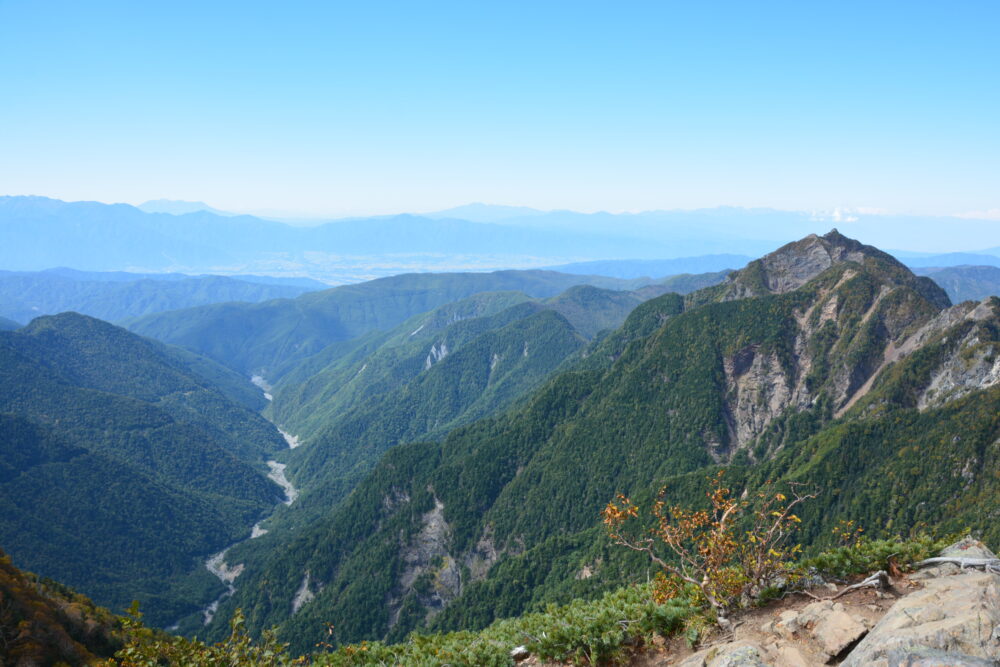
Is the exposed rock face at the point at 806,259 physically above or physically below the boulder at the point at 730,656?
above

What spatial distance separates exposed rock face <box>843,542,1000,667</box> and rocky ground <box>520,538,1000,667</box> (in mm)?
20

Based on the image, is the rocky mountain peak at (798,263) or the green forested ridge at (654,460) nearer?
the green forested ridge at (654,460)

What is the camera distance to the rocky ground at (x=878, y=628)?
43.4ft

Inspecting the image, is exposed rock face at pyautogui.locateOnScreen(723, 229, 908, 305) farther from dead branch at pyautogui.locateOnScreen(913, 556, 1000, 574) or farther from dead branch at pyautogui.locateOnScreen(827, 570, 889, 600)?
dead branch at pyautogui.locateOnScreen(827, 570, 889, 600)

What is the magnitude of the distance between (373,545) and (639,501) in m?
76.2

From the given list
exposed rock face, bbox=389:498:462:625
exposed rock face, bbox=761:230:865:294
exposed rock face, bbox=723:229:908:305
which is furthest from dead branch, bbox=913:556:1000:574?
exposed rock face, bbox=761:230:865:294

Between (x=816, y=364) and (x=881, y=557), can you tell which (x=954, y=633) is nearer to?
(x=881, y=557)

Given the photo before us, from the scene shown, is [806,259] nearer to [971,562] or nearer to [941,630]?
[971,562]

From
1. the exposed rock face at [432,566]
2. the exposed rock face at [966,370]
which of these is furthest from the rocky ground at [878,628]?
the exposed rock face at [432,566]

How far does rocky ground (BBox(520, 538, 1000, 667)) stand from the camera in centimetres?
1323

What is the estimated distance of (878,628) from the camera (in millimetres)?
15203

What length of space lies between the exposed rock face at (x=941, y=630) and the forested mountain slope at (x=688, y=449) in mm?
73786

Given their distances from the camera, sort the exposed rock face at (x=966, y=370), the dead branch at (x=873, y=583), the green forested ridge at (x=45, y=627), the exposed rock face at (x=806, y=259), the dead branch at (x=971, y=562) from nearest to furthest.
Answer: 1. the dead branch at (x=971, y=562)
2. the dead branch at (x=873, y=583)
3. the green forested ridge at (x=45, y=627)
4. the exposed rock face at (x=966, y=370)
5. the exposed rock face at (x=806, y=259)

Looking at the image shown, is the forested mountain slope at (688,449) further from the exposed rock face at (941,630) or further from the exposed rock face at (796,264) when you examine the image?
the exposed rock face at (941,630)
